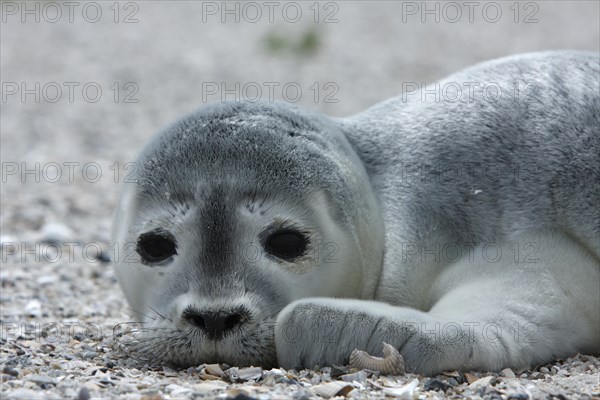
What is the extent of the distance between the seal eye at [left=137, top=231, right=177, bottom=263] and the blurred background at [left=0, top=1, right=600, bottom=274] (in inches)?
135

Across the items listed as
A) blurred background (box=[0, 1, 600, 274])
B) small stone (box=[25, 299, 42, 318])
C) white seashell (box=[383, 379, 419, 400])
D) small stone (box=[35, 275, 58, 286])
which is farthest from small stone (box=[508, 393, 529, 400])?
blurred background (box=[0, 1, 600, 274])

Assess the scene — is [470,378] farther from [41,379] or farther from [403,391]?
[41,379]

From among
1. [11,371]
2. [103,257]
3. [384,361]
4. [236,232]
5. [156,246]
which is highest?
[236,232]

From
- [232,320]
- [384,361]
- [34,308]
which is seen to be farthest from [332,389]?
[34,308]

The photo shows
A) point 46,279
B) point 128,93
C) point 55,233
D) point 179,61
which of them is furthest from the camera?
point 179,61

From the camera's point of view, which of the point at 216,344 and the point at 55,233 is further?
the point at 55,233

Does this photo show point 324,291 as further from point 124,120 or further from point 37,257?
point 124,120

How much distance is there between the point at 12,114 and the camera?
35.7 ft

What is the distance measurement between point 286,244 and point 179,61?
9.60 meters

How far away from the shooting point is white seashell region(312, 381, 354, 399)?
123 inches

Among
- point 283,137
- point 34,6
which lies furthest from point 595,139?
point 34,6

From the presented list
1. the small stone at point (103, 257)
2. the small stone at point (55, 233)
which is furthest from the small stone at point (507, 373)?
the small stone at point (55, 233)

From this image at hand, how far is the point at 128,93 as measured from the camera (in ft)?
38.3

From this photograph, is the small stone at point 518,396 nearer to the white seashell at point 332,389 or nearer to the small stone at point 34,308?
the white seashell at point 332,389
